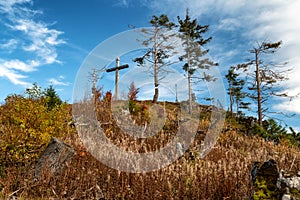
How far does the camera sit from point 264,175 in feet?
10.2

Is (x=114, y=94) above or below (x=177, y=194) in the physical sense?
above

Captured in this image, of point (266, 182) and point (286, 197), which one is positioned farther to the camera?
point (266, 182)

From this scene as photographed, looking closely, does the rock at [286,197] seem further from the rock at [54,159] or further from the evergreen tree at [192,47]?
the evergreen tree at [192,47]

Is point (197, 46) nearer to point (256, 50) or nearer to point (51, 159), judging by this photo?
point (256, 50)

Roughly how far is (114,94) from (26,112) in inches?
368

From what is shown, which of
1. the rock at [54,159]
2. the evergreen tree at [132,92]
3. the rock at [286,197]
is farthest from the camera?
the evergreen tree at [132,92]

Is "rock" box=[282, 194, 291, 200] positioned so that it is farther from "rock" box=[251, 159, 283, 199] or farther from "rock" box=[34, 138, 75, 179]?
"rock" box=[34, 138, 75, 179]

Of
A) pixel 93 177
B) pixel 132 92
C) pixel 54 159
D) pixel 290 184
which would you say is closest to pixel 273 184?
pixel 290 184

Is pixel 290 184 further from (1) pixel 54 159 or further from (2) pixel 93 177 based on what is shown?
(1) pixel 54 159

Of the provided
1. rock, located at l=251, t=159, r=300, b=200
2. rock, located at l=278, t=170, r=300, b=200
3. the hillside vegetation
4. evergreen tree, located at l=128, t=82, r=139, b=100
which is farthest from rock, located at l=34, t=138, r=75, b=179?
evergreen tree, located at l=128, t=82, r=139, b=100

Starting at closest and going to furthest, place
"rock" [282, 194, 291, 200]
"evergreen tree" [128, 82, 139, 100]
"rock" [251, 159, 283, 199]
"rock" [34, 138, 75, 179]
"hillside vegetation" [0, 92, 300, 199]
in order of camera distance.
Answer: "rock" [282, 194, 291, 200] < "rock" [251, 159, 283, 199] < "hillside vegetation" [0, 92, 300, 199] < "rock" [34, 138, 75, 179] < "evergreen tree" [128, 82, 139, 100]

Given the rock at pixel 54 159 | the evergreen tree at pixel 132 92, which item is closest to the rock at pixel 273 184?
the rock at pixel 54 159

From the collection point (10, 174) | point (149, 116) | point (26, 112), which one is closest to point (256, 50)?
point (149, 116)

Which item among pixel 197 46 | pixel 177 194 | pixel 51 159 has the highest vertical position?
pixel 197 46
